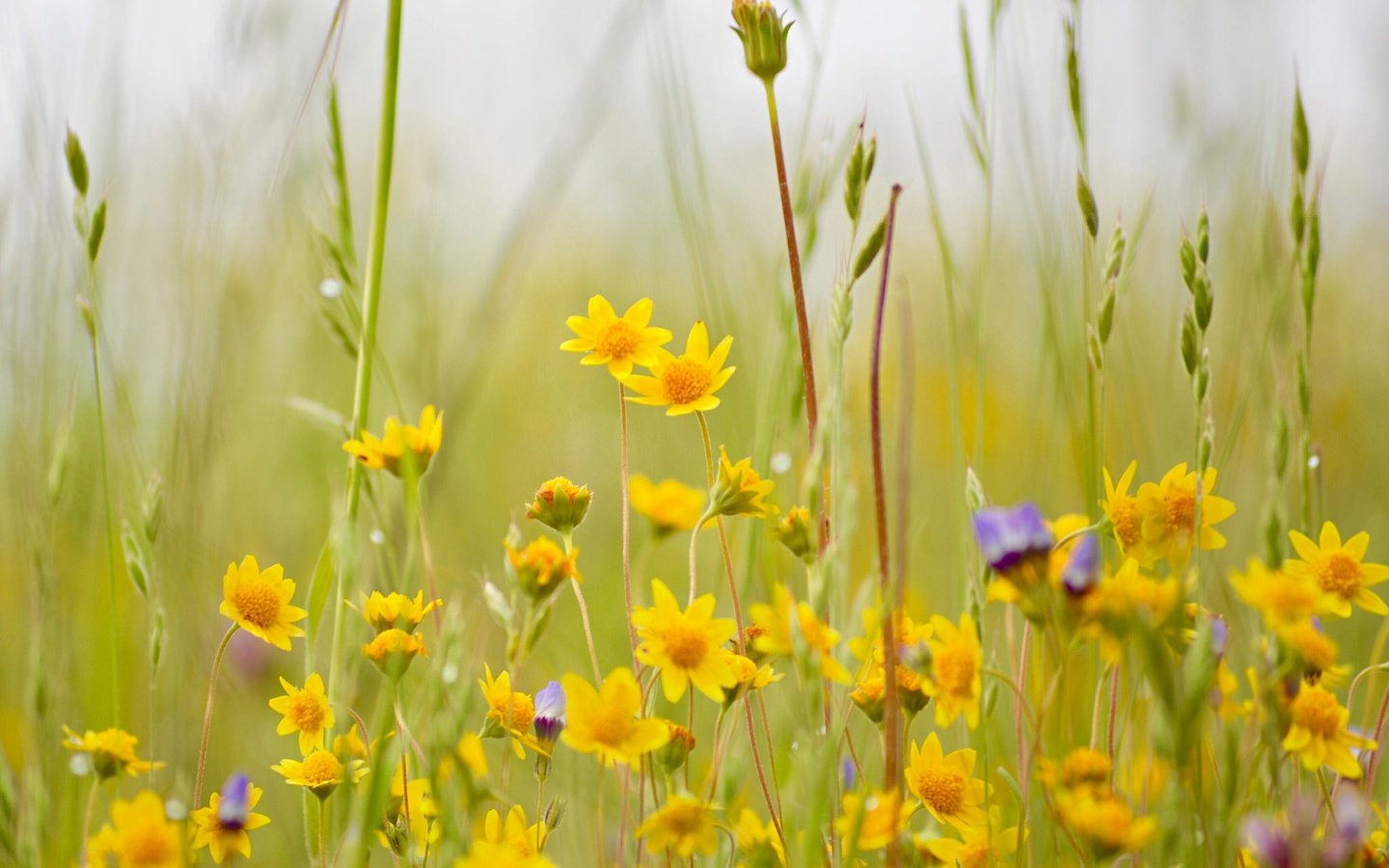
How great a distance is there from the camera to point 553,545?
0.64 meters

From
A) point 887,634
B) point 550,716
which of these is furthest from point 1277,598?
point 550,716

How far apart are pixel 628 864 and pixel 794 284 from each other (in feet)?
1.50

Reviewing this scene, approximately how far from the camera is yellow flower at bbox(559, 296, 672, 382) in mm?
806

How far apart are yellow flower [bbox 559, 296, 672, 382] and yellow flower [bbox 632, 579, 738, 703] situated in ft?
0.67

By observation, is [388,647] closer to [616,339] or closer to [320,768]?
[320,768]

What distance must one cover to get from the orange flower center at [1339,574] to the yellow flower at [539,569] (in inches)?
20.0

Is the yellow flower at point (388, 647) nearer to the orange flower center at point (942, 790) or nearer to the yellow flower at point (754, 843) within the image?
the yellow flower at point (754, 843)

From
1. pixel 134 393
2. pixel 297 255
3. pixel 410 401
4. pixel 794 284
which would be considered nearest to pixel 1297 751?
pixel 794 284

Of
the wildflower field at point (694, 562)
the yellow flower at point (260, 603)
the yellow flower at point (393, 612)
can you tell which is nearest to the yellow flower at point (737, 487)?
the wildflower field at point (694, 562)

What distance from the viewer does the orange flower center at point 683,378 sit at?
80 cm

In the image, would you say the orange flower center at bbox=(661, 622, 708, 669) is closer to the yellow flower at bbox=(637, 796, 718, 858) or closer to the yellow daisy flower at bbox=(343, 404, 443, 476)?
the yellow flower at bbox=(637, 796, 718, 858)

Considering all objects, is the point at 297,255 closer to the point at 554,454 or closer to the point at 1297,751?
the point at 554,454

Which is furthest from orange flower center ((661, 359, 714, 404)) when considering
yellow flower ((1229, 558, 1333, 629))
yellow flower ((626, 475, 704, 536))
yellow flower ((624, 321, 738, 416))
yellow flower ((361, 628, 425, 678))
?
yellow flower ((1229, 558, 1333, 629))

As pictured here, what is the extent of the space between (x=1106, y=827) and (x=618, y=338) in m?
0.46
